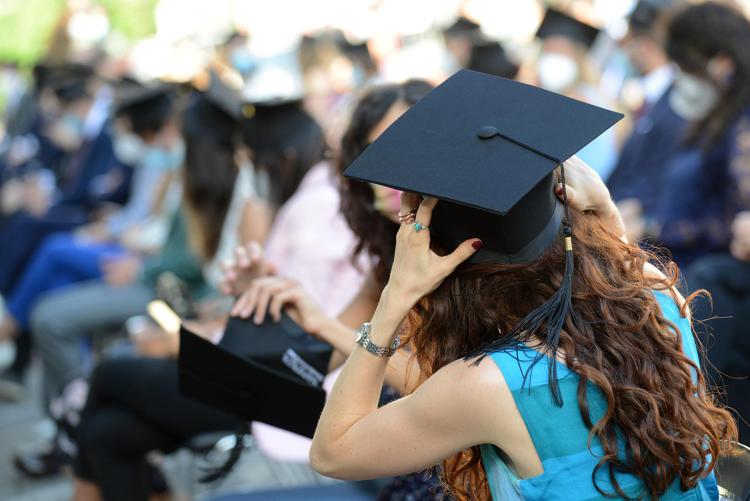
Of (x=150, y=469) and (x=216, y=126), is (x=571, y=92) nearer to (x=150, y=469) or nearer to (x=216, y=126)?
(x=216, y=126)

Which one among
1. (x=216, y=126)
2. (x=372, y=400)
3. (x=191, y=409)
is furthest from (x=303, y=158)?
(x=372, y=400)

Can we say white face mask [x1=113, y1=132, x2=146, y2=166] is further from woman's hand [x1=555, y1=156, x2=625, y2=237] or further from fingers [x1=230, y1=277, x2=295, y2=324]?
woman's hand [x1=555, y1=156, x2=625, y2=237]

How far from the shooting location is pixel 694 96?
12.9 feet

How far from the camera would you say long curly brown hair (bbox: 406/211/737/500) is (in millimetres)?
1533

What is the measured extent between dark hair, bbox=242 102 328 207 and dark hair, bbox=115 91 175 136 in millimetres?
1660

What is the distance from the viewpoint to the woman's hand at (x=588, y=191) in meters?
1.83

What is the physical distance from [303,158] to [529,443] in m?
2.51

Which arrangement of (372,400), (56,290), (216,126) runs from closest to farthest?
(372,400), (216,126), (56,290)

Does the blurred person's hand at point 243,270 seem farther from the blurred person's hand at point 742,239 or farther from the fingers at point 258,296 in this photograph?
the blurred person's hand at point 742,239

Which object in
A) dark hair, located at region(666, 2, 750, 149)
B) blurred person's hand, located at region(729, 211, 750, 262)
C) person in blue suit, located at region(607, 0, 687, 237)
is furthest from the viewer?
person in blue suit, located at region(607, 0, 687, 237)

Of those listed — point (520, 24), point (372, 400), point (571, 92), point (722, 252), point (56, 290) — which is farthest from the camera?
point (520, 24)

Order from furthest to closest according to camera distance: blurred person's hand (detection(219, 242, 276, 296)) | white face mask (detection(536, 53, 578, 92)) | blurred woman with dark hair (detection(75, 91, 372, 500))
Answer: white face mask (detection(536, 53, 578, 92)) → blurred woman with dark hair (detection(75, 91, 372, 500)) → blurred person's hand (detection(219, 242, 276, 296))

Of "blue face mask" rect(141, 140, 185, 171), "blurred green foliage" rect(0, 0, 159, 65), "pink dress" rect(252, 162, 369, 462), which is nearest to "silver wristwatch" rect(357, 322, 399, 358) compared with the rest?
"pink dress" rect(252, 162, 369, 462)

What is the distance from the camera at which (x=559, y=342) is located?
62.0 inches
